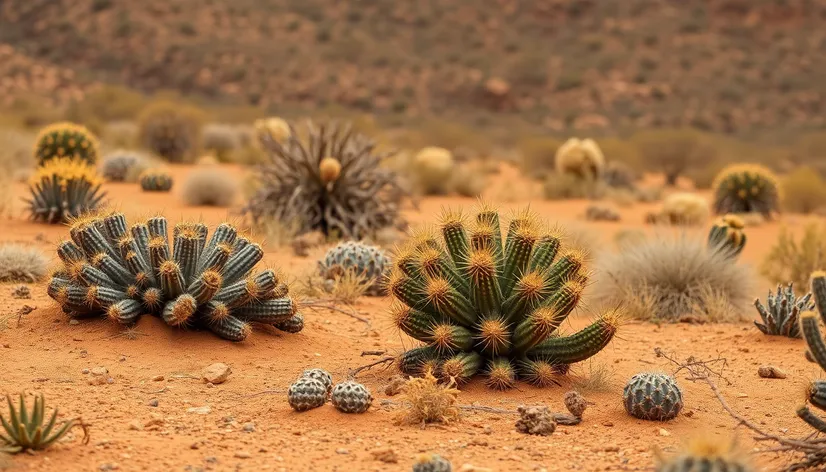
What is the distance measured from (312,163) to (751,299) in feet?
16.8

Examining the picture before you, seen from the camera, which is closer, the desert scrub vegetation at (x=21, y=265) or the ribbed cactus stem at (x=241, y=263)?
the ribbed cactus stem at (x=241, y=263)

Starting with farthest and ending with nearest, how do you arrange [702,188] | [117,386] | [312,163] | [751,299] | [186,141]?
[702,188]
[186,141]
[312,163]
[751,299]
[117,386]

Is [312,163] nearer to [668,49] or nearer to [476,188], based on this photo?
[476,188]

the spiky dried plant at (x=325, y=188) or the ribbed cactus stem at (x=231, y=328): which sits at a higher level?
the spiky dried plant at (x=325, y=188)

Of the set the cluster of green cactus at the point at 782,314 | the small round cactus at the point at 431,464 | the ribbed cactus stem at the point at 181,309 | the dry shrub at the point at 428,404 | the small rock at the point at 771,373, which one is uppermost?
the cluster of green cactus at the point at 782,314

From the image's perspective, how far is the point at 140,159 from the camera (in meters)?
16.4

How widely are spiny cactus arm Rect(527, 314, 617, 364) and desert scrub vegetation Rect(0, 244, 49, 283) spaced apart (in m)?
4.40

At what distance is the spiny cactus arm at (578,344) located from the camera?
5816 mm

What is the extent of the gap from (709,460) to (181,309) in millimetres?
3775

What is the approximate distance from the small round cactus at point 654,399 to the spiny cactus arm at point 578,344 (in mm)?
374

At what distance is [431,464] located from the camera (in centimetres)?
428

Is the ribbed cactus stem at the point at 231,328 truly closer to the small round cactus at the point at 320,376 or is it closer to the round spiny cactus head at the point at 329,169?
the small round cactus at the point at 320,376

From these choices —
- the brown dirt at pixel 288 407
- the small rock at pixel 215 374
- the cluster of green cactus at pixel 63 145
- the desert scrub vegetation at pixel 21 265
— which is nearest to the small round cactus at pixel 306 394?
the brown dirt at pixel 288 407

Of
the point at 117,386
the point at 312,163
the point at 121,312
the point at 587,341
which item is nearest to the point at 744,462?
the point at 587,341
